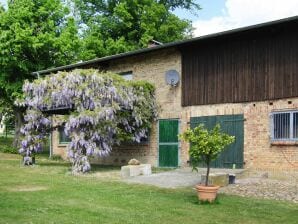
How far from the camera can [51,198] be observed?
10.0 metres

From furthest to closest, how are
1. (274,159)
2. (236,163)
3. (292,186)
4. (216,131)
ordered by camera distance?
(236,163)
(274,159)
(292,186)
(216,131)

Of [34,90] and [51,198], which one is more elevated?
[34,90]

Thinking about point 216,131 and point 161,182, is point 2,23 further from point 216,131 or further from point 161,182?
point 216,131

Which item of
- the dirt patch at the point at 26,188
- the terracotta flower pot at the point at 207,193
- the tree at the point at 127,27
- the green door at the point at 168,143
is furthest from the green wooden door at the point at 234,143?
the tree at the point at 127,27

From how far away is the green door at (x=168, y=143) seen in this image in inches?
722

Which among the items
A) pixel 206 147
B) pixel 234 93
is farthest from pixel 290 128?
pixel 206 147

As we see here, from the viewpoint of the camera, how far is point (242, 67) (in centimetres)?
1612

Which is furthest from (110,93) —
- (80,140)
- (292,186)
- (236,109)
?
(292,186)

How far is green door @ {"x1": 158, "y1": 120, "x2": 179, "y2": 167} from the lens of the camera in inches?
722

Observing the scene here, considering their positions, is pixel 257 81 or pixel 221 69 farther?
pixel 221 69

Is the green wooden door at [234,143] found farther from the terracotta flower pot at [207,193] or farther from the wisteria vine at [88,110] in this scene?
the terracotta flower pot at [207,193]

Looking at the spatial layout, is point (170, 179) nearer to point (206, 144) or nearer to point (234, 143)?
point (234, 143)

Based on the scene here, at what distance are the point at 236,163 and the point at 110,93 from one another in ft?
16.4

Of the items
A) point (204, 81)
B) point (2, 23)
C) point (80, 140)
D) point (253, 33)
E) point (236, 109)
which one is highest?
point (2, 23)
